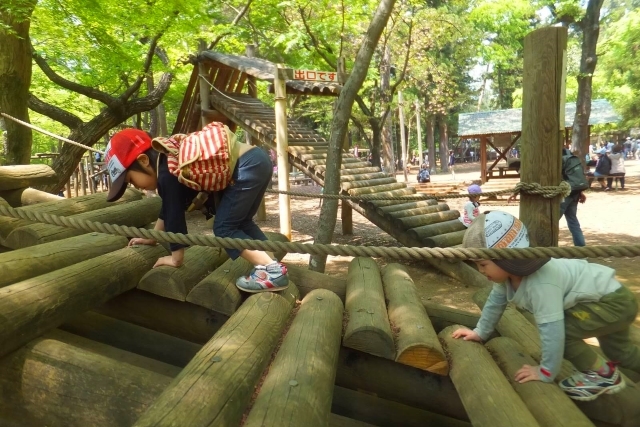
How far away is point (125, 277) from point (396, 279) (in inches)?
71.7

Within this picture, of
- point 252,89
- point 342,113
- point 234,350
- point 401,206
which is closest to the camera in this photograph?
point 234,350

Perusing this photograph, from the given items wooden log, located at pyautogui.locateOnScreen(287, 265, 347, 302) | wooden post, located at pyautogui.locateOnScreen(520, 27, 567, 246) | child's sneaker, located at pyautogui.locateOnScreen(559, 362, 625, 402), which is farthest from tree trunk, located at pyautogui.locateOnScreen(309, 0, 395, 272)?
child's sneaker, located at pyautogui.locateOnScreen(559, 362, 625, 402)

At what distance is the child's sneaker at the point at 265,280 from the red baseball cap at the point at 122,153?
91 cm

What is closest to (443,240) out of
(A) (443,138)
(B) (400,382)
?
(B) (400,382)

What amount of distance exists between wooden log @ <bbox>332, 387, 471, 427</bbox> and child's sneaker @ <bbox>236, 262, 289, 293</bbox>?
734mm

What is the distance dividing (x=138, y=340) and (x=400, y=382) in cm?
160

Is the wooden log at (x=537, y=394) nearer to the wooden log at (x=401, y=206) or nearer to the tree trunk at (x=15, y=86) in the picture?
the wooden log at (x=401, y=206)

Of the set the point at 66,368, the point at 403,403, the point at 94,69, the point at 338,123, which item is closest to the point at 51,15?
the point at 94,69

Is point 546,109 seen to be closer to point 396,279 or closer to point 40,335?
point 396,279

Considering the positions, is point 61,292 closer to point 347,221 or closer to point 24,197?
point 24,197

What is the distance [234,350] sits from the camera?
1.92 m

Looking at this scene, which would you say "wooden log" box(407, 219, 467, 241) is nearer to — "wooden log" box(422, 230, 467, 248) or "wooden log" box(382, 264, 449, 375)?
"wooden log" box(422, 230, 467, 248)

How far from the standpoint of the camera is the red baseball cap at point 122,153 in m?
2.67

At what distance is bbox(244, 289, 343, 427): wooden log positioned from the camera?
1.58 m
